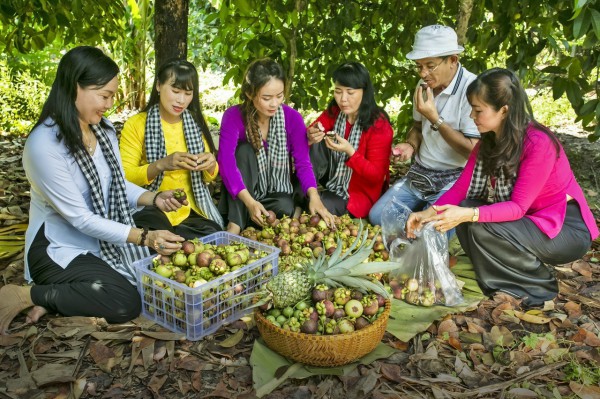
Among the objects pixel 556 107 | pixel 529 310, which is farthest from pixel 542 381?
pixel 556 107

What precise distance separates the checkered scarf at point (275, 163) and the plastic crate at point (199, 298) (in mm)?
→ 1057

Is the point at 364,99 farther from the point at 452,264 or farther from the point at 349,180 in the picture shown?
the point at 452,264

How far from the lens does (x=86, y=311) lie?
2.88m

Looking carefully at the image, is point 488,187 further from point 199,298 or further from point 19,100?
point 19,100

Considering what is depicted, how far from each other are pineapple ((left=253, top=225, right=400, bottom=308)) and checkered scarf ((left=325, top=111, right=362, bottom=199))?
1461mm

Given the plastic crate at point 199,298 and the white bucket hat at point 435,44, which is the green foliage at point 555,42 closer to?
the white bucket hat at point 435,44

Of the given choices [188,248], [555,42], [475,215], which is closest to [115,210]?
[188,248]

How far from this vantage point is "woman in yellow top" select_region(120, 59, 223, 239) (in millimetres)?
3432

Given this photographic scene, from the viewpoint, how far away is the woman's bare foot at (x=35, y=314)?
2.86 m

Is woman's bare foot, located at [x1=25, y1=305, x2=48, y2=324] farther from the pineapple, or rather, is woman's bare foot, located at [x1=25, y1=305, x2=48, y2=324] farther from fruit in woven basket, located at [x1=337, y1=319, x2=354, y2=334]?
fruit in woven basket, located at [x1=337, y1=319, x2=354, y2=334]

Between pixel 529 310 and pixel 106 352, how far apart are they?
2.24 meters

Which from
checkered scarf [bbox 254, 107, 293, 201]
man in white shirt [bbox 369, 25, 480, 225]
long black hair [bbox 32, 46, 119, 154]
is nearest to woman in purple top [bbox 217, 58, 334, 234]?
checkered scarf [bbox 254, 107, 293, 201]

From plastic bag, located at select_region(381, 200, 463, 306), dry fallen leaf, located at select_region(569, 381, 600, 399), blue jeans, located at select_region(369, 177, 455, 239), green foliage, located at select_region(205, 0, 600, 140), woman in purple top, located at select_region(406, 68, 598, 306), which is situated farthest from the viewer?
blue jeans, located at select_region(369, 177, 455, 239)

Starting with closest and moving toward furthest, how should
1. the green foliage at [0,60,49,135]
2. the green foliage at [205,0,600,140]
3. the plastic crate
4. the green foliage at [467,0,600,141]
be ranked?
the plastic crate < the green foliage at [467,0,600,141] < the green foliage at [205,0,600,140] < the green foliage at [0,60,49,135]
